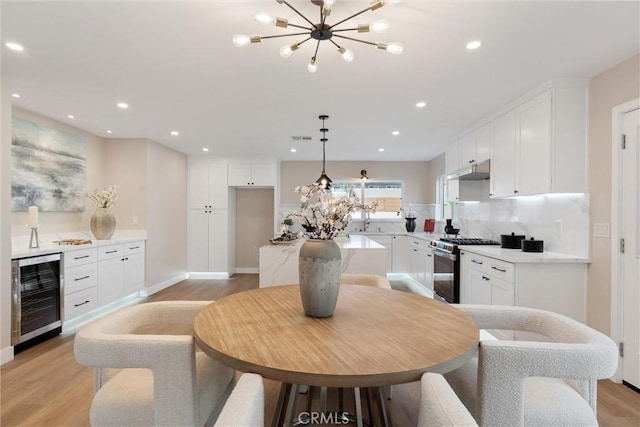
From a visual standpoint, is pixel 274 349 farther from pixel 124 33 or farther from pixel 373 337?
pixel 124 33

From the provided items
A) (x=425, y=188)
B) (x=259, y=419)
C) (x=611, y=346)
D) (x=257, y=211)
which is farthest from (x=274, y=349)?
(x=425, y=188)

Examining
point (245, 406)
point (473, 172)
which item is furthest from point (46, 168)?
point (473, 172)

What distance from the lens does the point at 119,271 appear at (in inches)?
159

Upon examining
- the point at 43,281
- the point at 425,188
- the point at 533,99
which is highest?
the point at 533,99

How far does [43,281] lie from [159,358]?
284 cm

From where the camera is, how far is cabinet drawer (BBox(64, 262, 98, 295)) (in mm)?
3252

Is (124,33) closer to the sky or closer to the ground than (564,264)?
closer to the sky

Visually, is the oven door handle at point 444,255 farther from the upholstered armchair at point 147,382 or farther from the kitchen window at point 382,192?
the upholstered armchair at point 147,382

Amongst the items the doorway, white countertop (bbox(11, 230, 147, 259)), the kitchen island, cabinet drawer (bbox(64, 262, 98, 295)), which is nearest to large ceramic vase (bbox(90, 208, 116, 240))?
white countertop (bbox(11, 230, 147, 259))

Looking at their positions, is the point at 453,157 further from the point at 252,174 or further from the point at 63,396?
the point at 63,396

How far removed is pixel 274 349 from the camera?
104 cm

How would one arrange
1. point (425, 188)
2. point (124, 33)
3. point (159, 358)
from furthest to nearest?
point (425, 188), point (124, 33), point (159, 358)

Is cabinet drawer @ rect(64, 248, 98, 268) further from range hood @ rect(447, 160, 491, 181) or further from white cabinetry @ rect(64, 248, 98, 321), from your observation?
range hood @ rect(447, 160, 491, 181)

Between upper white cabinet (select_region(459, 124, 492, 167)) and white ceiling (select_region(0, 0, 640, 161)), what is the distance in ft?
0.68
